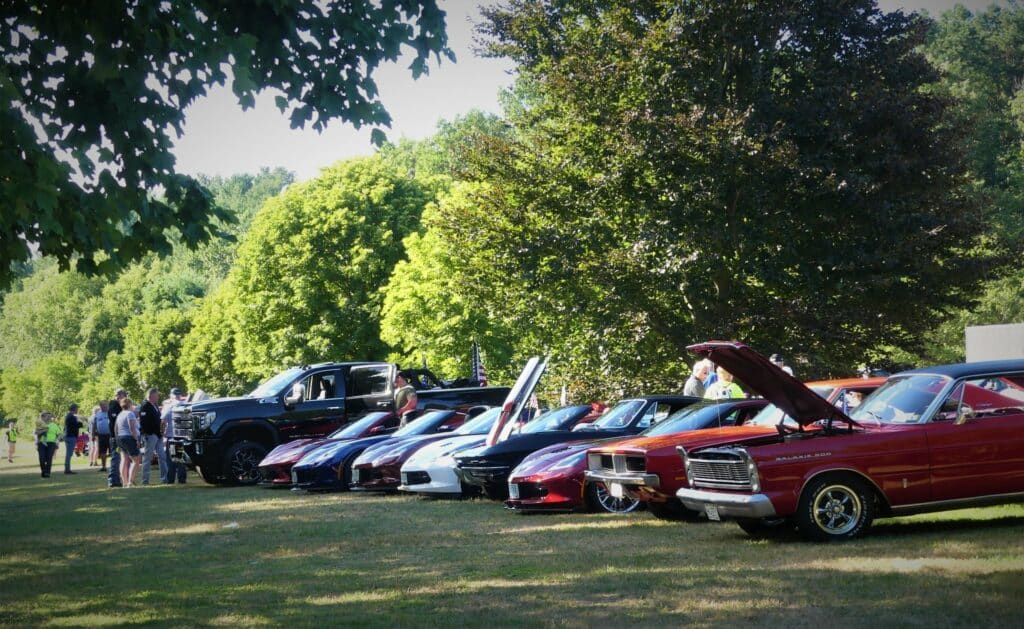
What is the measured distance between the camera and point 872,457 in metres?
11.6

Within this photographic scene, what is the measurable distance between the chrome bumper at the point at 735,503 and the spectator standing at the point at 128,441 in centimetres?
1754

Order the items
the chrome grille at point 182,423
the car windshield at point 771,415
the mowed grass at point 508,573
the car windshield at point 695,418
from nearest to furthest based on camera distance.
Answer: the mowed grass at point 508,573
the car windshield at point 771,415
the car windshield at point 695,418
the chrome grille at point 182,423

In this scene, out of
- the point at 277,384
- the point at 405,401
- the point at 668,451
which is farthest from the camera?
the point at 277,384

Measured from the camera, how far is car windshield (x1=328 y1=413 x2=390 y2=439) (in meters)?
25.3

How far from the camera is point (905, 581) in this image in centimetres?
898

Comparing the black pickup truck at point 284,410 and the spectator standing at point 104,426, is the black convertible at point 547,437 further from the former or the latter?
the spectator standing at point 104,426

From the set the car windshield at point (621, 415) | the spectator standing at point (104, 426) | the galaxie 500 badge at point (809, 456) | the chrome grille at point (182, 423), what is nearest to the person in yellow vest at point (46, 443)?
the spectator standing at point (104, 426)

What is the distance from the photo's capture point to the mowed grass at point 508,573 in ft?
27.4

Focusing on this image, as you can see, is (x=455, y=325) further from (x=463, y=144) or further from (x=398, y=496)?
(x=398, y=496)

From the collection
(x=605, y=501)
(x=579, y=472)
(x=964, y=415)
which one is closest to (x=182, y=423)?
(x=579, y=472)

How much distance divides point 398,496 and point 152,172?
1097cm

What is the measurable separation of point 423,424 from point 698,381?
5.80m

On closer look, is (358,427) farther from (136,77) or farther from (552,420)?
(136,77)

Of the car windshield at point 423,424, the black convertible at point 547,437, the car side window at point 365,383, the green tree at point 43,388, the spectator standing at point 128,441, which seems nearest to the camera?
the black convertible at point 547,437
